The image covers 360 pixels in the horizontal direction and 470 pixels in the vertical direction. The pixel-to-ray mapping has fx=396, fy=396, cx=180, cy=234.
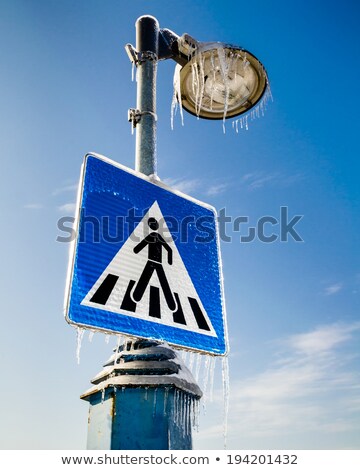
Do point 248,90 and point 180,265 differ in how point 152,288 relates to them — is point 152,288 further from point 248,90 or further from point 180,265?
point 248,90

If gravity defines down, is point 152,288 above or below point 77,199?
below

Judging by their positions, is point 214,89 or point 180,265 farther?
point 214,89

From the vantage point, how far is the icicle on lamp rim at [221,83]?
230 cm

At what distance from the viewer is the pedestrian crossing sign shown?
4.54 feet

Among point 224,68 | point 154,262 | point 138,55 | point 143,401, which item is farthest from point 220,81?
point 143,401

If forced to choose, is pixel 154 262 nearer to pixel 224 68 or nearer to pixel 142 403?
pixel 142 403

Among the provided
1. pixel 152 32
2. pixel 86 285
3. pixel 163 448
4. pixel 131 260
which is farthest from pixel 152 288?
pixel 152 32

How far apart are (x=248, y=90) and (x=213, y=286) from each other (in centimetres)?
140

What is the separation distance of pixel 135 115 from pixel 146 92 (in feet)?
0.51

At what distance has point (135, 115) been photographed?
2068mm

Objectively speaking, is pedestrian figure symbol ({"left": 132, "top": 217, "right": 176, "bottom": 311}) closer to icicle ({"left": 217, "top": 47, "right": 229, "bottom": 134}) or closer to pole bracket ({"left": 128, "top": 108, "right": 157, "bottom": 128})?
pole bracket ({"left": 128, "top": 108, "right": 157, "bottom": 128})

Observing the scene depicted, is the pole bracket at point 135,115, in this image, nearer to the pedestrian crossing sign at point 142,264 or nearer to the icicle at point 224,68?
the pedestrian crossing sign at point 142,264

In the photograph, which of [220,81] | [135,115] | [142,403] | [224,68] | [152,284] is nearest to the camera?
[142,403]

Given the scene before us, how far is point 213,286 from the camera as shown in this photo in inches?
71.2
